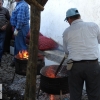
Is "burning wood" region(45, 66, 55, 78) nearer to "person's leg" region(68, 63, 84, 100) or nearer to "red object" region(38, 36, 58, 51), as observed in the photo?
"person's leg" region(68, 63, 84, 100)

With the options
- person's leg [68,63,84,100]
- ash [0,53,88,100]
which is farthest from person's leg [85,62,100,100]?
ash [0,53,88,100]

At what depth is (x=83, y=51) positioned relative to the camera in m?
4.20

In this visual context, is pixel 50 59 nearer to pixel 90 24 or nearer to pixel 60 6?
pixel 60 6

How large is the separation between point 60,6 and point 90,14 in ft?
4.65

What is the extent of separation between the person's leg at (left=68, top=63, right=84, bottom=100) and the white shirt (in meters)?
0.17

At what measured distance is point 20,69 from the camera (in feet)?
21.7

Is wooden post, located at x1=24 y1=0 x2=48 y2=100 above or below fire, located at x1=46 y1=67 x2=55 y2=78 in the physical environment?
above

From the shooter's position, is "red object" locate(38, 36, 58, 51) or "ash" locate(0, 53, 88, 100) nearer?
"ash" locate(0, 53, 88, 100)

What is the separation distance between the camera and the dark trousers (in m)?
4.23

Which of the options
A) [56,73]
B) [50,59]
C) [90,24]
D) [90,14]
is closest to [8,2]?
[50,59]

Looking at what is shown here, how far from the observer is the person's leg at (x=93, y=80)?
13.9 ft

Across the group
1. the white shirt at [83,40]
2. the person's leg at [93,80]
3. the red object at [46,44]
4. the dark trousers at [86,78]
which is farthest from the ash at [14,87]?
the white shirt at [83,40]

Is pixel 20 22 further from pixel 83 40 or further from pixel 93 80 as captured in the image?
pixel 93 80

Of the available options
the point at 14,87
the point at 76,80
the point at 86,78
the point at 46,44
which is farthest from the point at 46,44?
the point at 86,78
